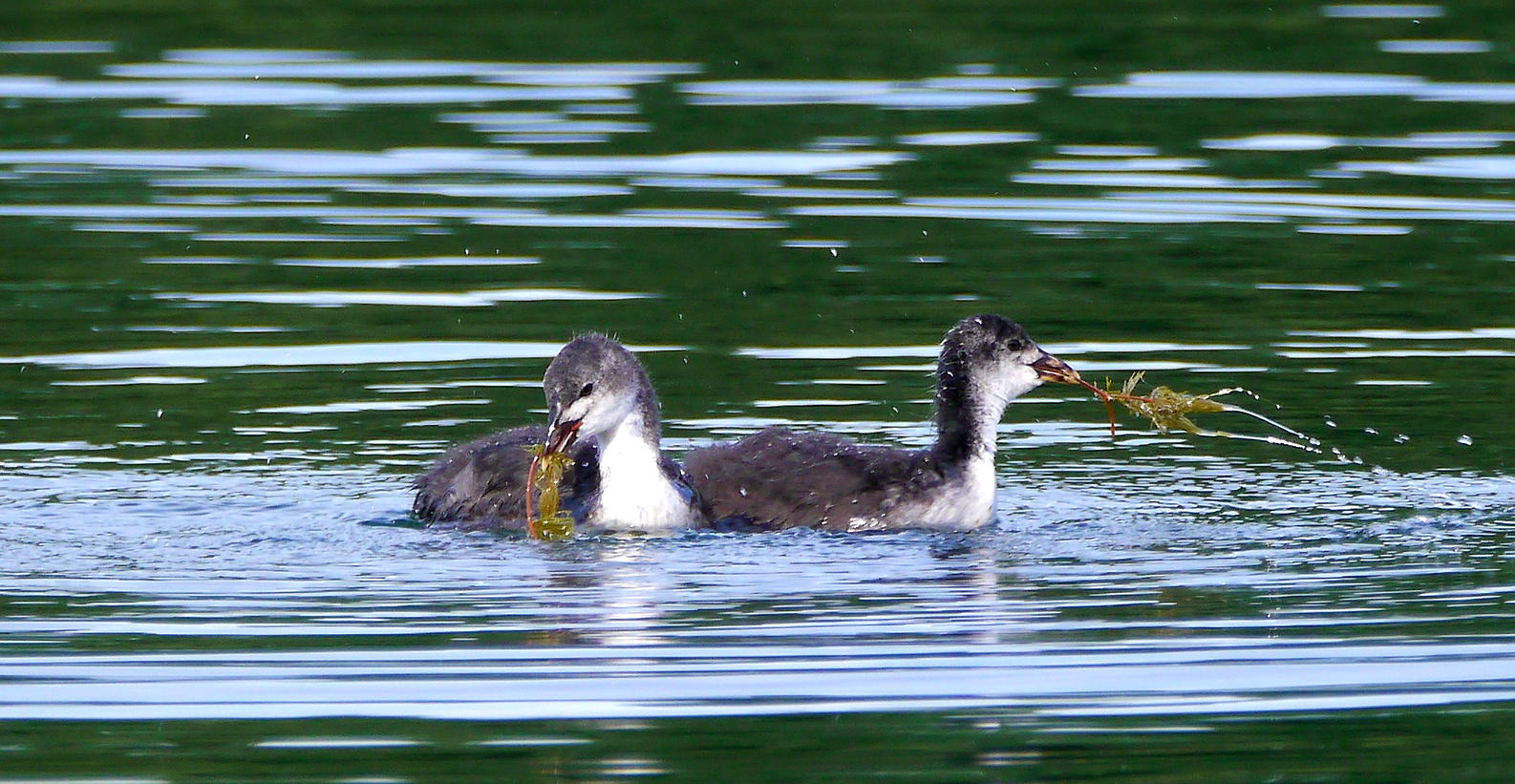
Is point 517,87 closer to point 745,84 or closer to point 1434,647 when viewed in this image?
point 745,84

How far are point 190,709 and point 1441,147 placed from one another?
1333 centimetres

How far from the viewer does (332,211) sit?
57.5 feet

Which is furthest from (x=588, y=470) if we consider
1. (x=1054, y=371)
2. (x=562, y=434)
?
(x=1054, y=371)

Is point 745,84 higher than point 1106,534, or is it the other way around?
point 745,84

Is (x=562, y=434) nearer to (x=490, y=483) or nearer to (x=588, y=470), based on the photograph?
(x=490, y=483)

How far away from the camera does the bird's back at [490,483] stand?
11.1 meters

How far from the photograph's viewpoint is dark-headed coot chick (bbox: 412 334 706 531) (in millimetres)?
10703

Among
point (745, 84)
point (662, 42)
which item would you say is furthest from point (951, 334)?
point (662, 42)

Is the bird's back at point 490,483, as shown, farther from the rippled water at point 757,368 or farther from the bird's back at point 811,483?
the bird's back at point 811,483

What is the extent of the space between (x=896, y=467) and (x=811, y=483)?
40cm

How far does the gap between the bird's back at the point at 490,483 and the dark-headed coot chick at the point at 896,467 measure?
0.53 m

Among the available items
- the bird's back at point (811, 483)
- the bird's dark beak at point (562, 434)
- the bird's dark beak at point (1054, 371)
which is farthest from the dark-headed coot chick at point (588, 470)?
the bird's dark beak at point (1054, 371)

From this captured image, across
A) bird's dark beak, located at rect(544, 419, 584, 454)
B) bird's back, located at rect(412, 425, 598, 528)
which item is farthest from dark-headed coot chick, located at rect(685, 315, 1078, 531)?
bird's dark beak, located at rect(544, 419, 584, 454)

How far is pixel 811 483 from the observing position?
36.7ft
